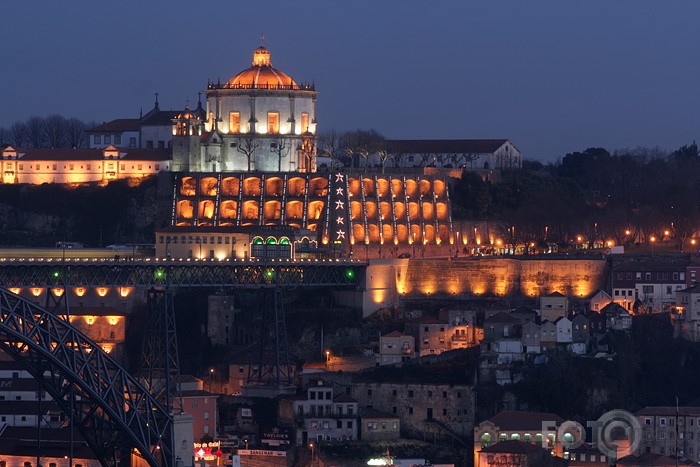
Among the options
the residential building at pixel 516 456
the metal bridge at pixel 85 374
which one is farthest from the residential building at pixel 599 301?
the residential building at pixel 516 456

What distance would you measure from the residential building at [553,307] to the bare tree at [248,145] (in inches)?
1084

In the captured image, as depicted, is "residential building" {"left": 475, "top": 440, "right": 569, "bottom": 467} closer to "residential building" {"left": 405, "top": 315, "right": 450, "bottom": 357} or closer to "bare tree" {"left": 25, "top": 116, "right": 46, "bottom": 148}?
"residential building" {"left": 405, "top": 315, "right": 450, "bottom": 357}

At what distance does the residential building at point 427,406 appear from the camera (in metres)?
94.6

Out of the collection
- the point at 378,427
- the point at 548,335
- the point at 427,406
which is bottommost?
the point at 378,427

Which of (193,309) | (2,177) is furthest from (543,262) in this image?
(2,177)

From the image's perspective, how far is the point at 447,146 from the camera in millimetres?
139250

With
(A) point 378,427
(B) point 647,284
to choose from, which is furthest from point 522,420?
(B) point 647,284

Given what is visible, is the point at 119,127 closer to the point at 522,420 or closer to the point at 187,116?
the point at 187,116

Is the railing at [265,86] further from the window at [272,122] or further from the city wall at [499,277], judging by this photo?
the city wall at [499,277]

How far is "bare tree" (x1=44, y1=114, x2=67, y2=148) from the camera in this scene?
5906 inches

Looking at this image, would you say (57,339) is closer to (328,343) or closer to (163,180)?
(328,343)

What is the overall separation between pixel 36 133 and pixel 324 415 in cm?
6388

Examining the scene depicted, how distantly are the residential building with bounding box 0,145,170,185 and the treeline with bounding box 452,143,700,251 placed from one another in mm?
19791

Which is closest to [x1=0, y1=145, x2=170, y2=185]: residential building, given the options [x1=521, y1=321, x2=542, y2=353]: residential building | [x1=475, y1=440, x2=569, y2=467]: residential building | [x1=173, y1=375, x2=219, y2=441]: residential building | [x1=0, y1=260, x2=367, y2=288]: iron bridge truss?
[x1=0, y1=260, x2=367, y2=288]: iron bridge truss
